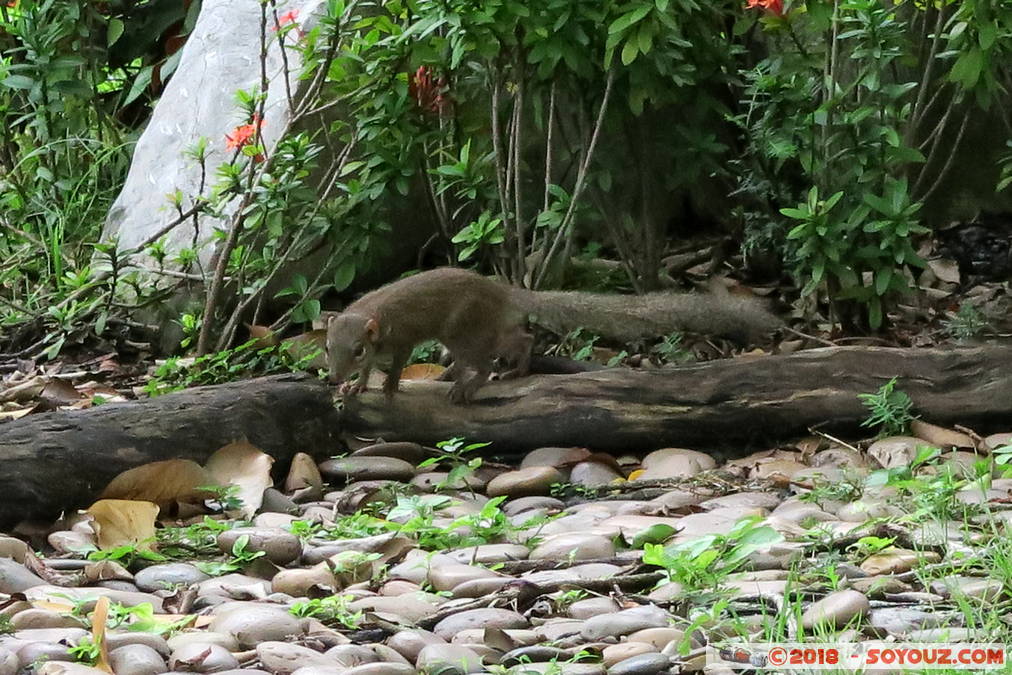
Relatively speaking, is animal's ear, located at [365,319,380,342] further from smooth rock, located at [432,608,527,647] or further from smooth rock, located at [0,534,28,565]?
smooth rock, located at [432,608,527,647]

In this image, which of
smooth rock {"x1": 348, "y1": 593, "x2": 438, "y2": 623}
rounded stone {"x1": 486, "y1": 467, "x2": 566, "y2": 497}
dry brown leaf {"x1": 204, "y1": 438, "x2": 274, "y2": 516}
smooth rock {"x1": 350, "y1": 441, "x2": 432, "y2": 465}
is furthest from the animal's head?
smooth rock {"x1": 348, "y1": 593, "x2": 438, "y2": 623}

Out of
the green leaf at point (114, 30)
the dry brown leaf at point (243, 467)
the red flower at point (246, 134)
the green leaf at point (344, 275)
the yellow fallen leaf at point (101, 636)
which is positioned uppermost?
the green leaf at point (114, 30)

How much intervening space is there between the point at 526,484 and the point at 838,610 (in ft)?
6.80

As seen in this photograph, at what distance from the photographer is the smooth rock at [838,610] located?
3.00 meters

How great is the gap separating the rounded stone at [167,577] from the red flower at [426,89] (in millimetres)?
3325

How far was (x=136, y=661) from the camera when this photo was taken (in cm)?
298

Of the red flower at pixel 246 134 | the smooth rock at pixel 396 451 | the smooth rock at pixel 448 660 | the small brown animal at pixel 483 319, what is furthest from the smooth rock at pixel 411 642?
the red flower at pixel 246 134

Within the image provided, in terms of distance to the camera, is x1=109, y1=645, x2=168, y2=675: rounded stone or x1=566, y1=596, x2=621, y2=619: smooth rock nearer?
x1=109, y1=645, x2=168, y2=675: rounded stone

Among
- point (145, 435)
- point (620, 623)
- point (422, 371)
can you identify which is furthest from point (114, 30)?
point (620, 623)

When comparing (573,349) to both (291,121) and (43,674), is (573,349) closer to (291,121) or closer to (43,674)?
(291,121)

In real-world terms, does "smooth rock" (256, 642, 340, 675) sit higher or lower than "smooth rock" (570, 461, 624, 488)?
higher

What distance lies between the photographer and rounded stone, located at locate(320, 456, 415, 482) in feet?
17.2

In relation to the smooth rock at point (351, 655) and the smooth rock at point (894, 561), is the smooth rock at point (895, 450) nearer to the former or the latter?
the smooth rock at point (894, 561)

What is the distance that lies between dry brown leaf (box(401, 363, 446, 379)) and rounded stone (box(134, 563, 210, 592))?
2.86m
